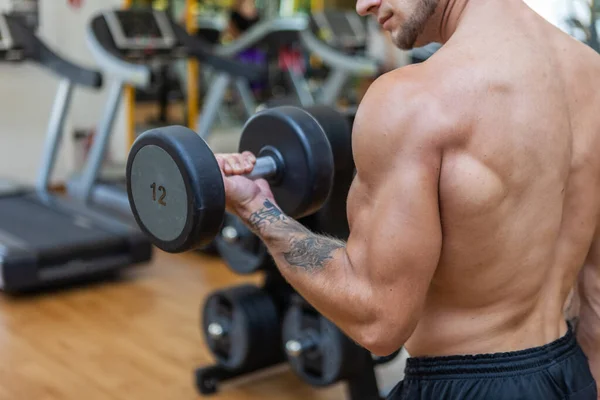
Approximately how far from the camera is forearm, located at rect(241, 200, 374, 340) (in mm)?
1077

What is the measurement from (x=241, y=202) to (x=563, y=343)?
0.57 metres

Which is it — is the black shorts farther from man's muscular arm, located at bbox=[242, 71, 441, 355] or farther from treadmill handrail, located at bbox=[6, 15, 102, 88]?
treadmill handrail, located at bbox=[6, 15, 102, 88]

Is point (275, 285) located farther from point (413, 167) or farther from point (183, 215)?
point (413, 167)

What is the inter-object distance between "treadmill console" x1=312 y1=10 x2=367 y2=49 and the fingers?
4.76 meters

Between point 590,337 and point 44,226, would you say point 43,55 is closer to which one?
point 44,226

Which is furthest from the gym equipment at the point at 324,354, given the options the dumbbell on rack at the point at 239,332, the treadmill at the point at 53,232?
the treadmill at the point at 53,232

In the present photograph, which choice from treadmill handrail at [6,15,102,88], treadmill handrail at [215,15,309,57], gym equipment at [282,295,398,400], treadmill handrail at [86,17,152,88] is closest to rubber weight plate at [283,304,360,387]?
gym equipment at [282,295,398,400]

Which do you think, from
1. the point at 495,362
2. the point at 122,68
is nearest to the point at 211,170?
the point at 495,362

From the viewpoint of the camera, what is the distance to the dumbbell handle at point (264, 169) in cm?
137

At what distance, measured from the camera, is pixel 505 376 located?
1.12 m

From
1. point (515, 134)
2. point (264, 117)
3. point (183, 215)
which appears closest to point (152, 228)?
point (183, 215)

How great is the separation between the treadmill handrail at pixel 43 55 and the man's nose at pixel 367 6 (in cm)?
293

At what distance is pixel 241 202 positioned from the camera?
1278 mm

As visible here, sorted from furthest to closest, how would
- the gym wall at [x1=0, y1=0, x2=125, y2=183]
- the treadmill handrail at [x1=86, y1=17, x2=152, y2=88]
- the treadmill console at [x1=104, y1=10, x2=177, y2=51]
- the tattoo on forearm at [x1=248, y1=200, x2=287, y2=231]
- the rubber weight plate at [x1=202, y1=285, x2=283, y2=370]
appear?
the gym wall at [x1=0, y1=0, x2=125, y2=183] < the treadmill console at [x1=104, y1=10, x2=177, y2=51] < the treadmill handrail at [x1=86, y1=17, x2=152, y2=88] < the rubber weight plate at [x1=202, y1=285, x2=283, y2=370] < the tattoo on forearm at [x1=248, y1=200, x2=287, y2=231]
